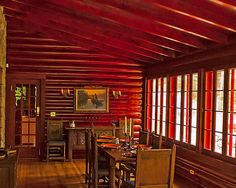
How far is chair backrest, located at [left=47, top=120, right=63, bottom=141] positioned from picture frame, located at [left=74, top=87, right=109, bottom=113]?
2.14 feet

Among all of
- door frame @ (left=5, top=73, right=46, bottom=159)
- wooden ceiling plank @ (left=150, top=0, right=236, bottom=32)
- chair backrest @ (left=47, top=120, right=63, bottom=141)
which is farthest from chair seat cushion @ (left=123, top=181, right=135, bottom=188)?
door frame @ (left=5, top=73, right=46, bottom=159)

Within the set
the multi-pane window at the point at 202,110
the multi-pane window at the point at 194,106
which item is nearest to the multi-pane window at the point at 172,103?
the multi-pane window at the point at 202,110

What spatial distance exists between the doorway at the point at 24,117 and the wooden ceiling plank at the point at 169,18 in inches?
197

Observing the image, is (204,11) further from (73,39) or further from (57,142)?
(57,142)

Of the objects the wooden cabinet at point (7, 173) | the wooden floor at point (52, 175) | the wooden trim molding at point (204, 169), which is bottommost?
the wooden floor at point (52, 175)

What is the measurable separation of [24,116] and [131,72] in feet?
10.3

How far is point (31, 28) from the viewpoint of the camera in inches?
388

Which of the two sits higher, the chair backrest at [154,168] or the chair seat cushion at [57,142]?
the chair backrest at [154,168]

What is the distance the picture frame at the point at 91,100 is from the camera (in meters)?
10.5

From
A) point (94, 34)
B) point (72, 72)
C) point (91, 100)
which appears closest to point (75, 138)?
point (91, 100)

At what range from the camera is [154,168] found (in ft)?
16.7

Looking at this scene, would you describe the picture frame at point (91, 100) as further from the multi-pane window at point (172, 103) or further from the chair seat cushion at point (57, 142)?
the multi-pane window at point (172, 103)

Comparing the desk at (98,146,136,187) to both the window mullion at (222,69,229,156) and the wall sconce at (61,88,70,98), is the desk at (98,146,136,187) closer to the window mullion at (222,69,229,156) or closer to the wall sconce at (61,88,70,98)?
the window mullion at (222,69,229,156)

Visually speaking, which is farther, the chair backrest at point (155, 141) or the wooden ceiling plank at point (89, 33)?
the wooden ceiling plank at point (89, 33)
